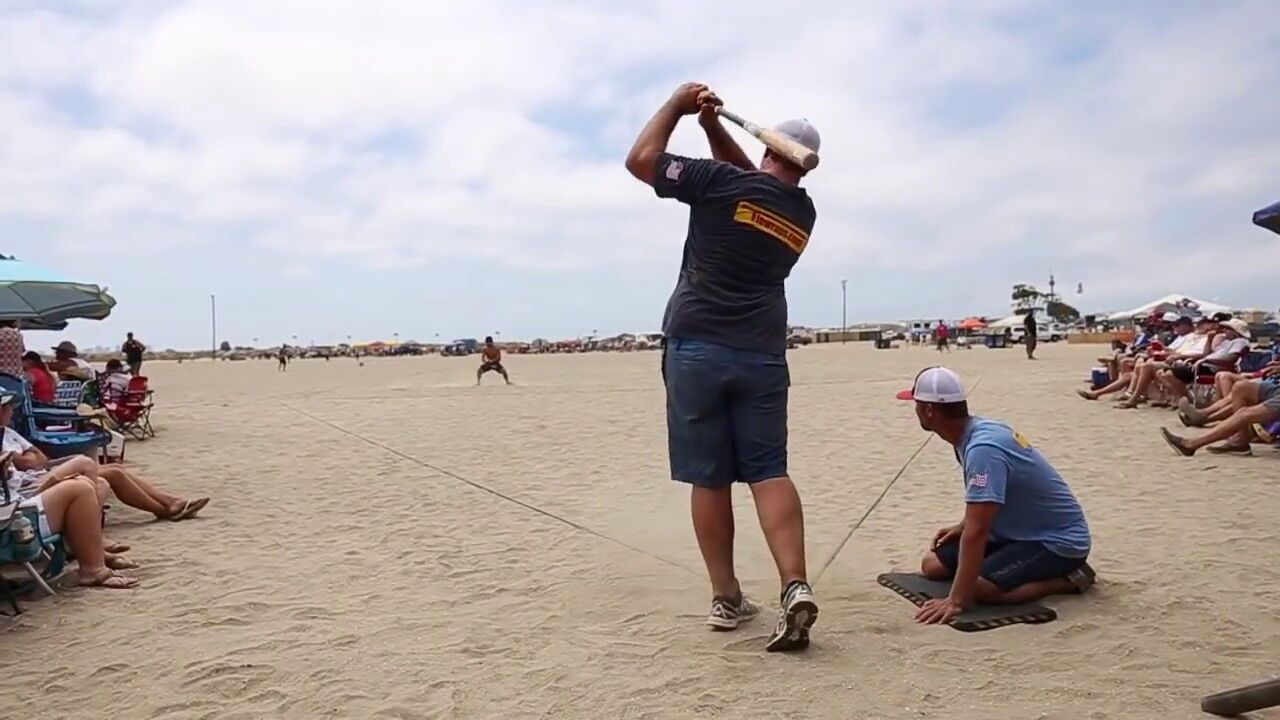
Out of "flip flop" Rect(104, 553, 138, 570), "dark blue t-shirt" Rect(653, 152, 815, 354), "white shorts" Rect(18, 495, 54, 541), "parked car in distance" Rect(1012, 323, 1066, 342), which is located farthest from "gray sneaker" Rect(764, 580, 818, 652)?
"parked car in distance" Rect(1012, 323, 1066, 342)

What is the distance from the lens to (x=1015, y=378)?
18.7m

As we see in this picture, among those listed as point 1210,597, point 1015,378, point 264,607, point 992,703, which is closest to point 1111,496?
point 1210,597

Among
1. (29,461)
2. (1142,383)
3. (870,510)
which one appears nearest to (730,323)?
(870,510)

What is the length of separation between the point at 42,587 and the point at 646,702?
2.86 metres

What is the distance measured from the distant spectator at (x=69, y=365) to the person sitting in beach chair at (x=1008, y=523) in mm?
10026

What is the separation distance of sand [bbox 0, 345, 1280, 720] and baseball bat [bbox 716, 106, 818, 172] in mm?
1645

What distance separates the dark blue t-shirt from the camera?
10.9 ft

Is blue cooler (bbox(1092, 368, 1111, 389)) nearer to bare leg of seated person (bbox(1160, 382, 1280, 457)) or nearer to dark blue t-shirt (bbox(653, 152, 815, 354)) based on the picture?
bare leg of seated person (bbox(1160, 382, 1280, 457))

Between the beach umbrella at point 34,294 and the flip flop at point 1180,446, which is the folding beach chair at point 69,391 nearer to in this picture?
the beach umbrella at point 34,294

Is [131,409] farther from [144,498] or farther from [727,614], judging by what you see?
[727,614]

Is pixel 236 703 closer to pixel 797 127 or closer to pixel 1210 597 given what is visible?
pixel 797 127

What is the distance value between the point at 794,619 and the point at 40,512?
10.7 feet

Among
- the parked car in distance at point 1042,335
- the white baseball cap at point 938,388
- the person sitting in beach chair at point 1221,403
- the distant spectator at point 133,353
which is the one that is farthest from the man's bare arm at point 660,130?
the parked car in distance at point 1042,335

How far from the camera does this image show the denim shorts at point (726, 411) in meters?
3.35
